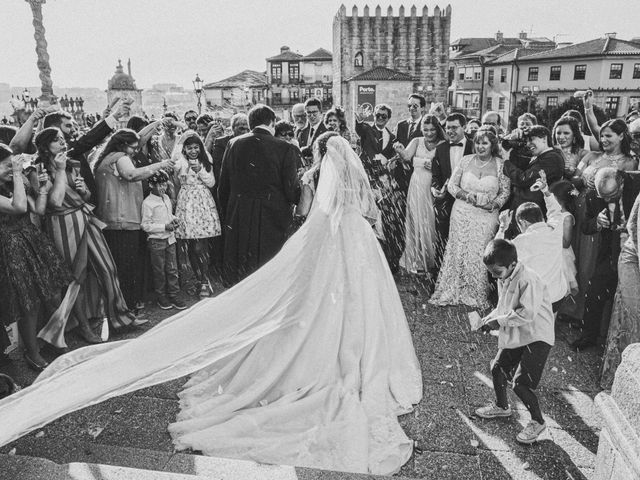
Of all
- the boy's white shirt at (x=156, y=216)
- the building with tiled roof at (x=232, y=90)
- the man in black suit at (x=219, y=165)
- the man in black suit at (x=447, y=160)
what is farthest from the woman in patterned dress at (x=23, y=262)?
the building with tiled roof at (x=232, y=90)

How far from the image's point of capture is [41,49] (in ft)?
76.4

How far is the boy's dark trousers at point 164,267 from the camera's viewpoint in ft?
18.3

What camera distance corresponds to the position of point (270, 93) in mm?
59781

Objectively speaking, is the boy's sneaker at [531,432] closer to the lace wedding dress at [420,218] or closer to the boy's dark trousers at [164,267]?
the lace wedding dress at [420,218]

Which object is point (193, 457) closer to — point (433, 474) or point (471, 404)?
point (433, 474)

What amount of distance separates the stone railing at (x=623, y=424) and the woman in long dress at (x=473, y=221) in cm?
344

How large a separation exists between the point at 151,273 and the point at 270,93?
5685 centimetres

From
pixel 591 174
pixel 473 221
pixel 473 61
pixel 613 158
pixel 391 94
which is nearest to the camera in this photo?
Result: pixel 591 174

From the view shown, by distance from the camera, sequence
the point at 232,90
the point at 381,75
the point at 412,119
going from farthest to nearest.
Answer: the point at 232,90 < the point at 381,75 < the point at 412,119

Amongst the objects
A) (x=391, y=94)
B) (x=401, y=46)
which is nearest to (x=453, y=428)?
(x=391, y=94)

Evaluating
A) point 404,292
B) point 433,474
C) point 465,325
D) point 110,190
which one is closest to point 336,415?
point 433,474

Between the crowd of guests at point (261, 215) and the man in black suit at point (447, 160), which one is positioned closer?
the crowd of guests at point (261, 215)

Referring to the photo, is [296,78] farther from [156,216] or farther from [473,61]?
[156,216]

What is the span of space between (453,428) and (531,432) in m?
0.50
